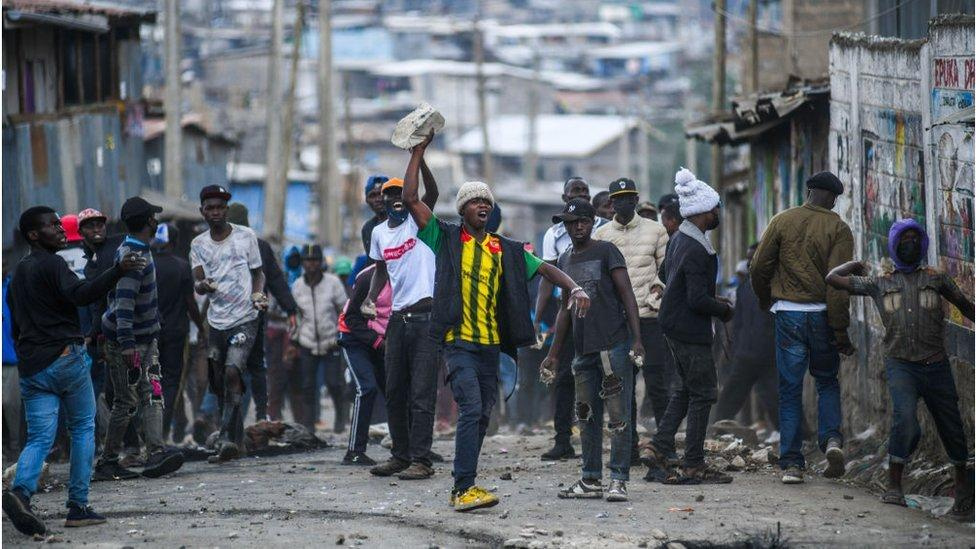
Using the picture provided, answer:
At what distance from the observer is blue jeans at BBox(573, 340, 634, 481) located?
32.3 feet

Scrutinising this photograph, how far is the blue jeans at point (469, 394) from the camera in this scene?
9406mm

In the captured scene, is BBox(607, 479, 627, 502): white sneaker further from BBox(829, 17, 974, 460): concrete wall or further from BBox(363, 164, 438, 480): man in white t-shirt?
BBox(829, 17, 974, 460): concrete wall

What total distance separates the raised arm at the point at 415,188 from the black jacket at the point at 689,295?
68.1 inches

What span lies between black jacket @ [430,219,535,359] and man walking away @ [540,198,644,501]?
31 centimetres

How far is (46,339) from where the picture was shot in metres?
8.87

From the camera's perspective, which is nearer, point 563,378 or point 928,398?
point 928,398

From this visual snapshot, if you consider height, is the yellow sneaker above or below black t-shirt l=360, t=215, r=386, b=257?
below

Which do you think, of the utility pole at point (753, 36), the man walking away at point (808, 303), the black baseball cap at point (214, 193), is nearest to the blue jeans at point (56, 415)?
the black baseball cap at point (214, 193)

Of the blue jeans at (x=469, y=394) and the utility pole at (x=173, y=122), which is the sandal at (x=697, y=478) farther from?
the utility pole at (x=173, y=122)

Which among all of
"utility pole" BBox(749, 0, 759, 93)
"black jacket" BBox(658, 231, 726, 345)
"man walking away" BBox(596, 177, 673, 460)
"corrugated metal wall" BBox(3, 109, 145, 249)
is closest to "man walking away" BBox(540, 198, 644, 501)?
"black jacket" BBox(658, 231, 726, 345)

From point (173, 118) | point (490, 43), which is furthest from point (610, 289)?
point (490, 43)

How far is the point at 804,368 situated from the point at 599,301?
5.22ft

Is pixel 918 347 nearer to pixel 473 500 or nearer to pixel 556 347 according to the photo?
pixel 556 347

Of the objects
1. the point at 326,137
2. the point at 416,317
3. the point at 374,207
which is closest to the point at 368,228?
the point at 374,207
